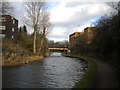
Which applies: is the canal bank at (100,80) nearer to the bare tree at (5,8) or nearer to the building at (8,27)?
the bare tree at (5,8)

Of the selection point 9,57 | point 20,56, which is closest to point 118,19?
point 9,57

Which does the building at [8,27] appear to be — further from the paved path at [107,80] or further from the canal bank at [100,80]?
the paved path at [107,80]

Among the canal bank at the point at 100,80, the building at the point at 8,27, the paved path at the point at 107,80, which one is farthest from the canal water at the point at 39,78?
the building at the point at 8,27

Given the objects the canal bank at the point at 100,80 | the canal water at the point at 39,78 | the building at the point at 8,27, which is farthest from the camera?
the building at the point at 8,27

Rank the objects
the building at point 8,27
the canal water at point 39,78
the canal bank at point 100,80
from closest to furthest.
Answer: the canal bank at point 100,80
the canal water at point 39,78
the building at point 8,27

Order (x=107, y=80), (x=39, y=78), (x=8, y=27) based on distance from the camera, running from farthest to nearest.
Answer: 1. (x=8, y=27)
2. (x=39, y=78)
3. (x=107, y=80)

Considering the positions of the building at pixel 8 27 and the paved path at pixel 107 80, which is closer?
the paved path at pixel 107 80

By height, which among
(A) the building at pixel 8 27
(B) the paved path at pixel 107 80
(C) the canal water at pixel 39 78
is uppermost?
(A) the building at pixel 8 27

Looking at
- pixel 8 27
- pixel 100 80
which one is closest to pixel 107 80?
pixel 100 80

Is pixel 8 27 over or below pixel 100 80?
over

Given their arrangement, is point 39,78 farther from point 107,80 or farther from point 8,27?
point 8,27

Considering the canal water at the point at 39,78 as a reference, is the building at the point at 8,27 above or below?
above

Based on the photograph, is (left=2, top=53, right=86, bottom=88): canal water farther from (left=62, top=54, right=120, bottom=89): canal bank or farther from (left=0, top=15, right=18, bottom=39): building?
(left=0, top=15, right=18, bottom=39): building

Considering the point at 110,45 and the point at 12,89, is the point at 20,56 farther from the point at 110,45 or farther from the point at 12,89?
the point at 110,45
